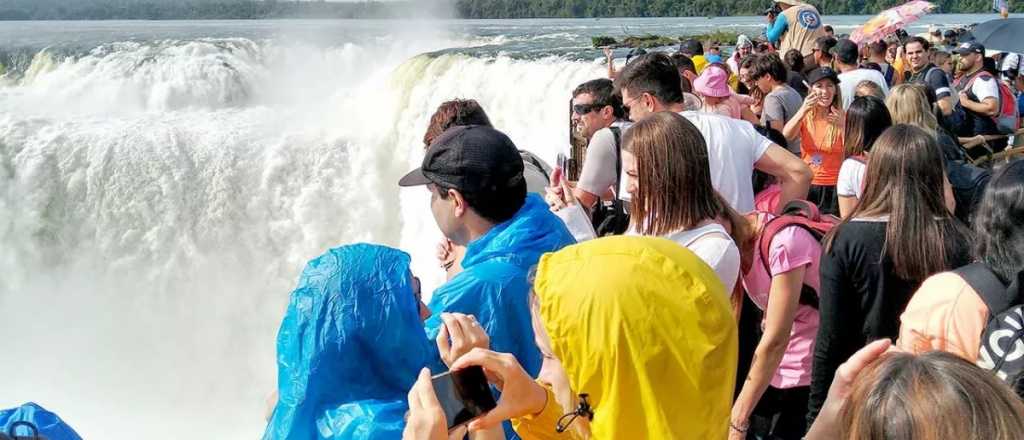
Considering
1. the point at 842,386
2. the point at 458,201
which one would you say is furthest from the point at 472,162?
the point at 842,386

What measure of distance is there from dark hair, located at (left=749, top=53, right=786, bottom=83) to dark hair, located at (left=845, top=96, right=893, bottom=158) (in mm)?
1895

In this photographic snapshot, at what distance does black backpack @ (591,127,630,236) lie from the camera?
11.1 feet

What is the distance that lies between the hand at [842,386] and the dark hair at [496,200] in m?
→ 1.09

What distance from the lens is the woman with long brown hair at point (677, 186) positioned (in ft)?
7.93

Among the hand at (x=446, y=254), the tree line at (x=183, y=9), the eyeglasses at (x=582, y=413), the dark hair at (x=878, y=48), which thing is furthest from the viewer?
the tree line at (x=183, y=9)

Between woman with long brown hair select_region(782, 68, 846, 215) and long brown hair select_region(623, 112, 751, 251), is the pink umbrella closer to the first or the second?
woman with long brown hair select_region(782, 68, 846, 215)

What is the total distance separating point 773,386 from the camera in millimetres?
2709

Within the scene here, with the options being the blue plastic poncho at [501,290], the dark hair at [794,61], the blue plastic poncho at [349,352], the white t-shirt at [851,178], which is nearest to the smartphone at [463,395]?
the blue plastic poncho at [349,352]

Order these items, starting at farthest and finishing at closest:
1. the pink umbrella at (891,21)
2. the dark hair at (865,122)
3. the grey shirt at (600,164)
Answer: the pink umbrella at (891,21) < the dark hair at (865,122) < the grey shirt at (600,164)

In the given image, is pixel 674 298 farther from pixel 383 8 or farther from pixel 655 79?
pixel 383 8

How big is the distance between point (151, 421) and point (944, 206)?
909cm

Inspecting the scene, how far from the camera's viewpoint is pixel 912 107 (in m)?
4.16

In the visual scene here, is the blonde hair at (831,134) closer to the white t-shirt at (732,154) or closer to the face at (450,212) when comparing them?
the white t-shirt at (732,154)

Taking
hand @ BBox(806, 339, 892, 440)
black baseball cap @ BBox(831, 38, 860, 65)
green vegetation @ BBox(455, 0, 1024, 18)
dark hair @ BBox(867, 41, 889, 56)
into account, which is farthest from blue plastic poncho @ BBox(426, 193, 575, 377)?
green vegetation @ BBox(455, 0, 1024, 18)
